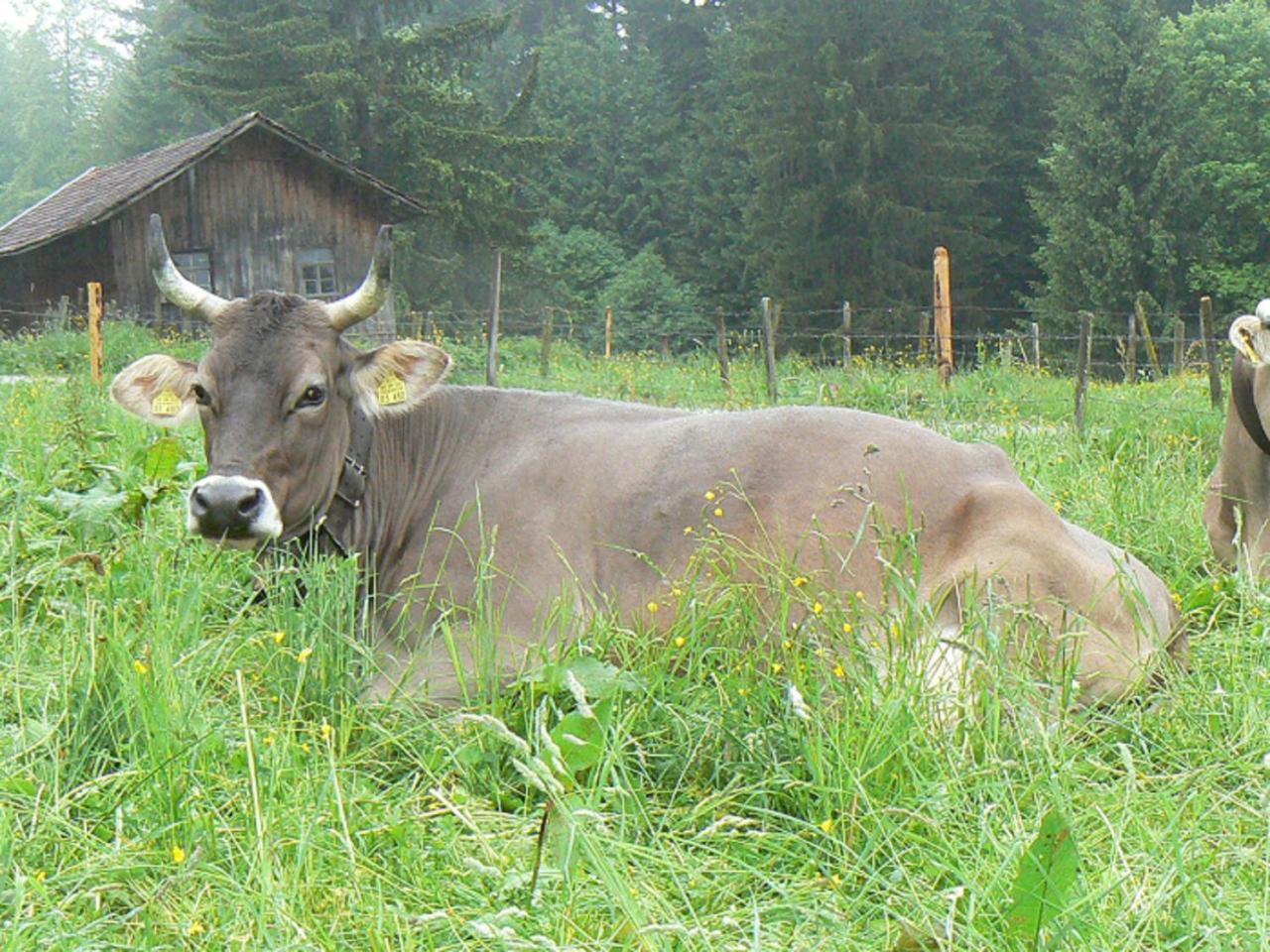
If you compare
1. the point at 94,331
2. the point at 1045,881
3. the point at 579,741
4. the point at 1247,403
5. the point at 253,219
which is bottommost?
the point at 1045,881

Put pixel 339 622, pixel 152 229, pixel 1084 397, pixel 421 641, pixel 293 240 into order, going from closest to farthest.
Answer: pixel 339 622 → pixel 421 641 → pixel 152 229 → pixel 1084 397 → pixel 293 240

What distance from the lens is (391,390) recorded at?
16.3ft

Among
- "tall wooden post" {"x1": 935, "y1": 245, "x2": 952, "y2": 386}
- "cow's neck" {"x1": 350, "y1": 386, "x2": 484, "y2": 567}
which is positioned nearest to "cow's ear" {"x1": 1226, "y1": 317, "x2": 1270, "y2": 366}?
"cow's neck" {"x1": 350, "y1": 386, "x2": 484, "y2": 567}

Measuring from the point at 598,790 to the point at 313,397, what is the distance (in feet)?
7.81

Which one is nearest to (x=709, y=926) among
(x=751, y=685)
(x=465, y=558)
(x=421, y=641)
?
(x=751, y=685)

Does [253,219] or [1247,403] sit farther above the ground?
[253,219]

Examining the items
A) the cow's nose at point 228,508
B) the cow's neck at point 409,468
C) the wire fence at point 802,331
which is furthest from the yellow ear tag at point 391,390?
the wire fence at point 802,331

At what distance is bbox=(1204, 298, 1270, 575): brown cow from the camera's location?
5789mm

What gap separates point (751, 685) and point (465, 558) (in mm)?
1507

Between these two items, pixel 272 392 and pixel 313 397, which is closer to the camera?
pixel 272 392

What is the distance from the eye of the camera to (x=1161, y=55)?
114 ft

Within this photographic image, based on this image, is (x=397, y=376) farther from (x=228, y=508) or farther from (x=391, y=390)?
(x=228, y=508)

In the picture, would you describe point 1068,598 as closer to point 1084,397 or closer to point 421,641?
point 421,641

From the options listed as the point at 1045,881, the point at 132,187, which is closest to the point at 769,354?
the point at 1045,881
